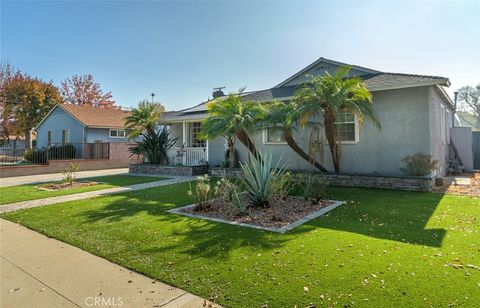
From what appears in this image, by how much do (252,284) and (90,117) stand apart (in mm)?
26305

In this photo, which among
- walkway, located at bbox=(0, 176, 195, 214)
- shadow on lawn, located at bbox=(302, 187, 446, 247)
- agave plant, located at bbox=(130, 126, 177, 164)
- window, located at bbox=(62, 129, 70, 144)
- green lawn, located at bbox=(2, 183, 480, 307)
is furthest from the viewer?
window, located at bbox=(62, 129, 70, 144)

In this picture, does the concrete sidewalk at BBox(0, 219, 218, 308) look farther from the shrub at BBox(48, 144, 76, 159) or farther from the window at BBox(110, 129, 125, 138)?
the window at BBox(110, 129, 125, 138)

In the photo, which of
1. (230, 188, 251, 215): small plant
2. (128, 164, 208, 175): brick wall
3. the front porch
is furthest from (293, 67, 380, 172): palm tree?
the front porch

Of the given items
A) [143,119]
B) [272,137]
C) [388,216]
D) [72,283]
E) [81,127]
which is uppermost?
[81,127]

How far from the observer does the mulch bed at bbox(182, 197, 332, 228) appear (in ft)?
19.9

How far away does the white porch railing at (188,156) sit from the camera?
16125mm

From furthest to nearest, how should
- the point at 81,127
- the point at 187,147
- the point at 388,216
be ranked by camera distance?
the point at 81,127
the point at 187,147
the point at 388,216

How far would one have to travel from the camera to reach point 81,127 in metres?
24.0

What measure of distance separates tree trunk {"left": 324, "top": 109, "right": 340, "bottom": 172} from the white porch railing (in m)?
7.75

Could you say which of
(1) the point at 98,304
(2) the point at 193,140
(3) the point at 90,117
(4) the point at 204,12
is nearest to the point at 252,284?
(1) the point at 98,304

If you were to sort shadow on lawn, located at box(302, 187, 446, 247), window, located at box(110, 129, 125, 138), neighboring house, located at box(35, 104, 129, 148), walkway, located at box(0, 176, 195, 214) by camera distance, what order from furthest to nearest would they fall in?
window, located at box(110, 129, 125, 138), neighboring house, located at box(35, 104, 129, 148), walkway, located at box(0, 176, 195, 214), shadow on lawn, located at box(302, 187, 446, 247)

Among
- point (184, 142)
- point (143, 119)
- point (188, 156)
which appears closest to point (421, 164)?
point (188, 156)

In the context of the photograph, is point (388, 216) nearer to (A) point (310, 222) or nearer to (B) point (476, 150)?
(A) point (310, 222)

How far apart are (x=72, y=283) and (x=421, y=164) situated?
10.1 m
